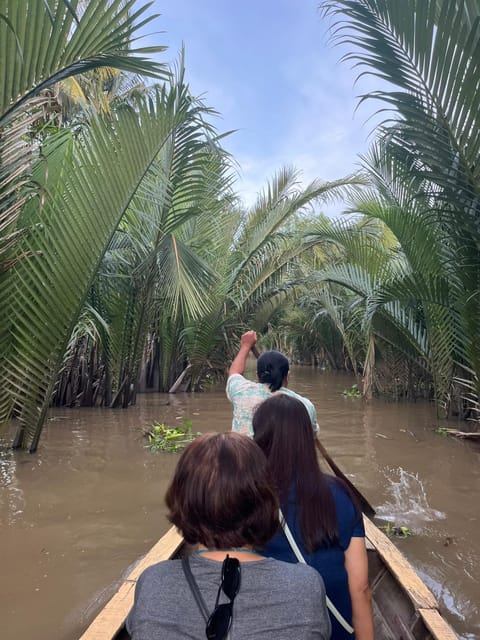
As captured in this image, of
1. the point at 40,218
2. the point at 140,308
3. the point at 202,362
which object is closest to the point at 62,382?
the point at 140,308

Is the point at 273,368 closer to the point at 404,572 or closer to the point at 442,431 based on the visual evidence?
the point at 404,572

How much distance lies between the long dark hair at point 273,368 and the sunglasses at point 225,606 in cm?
168

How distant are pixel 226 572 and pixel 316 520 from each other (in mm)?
573

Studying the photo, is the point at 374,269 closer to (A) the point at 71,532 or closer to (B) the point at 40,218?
(B) the point at 40,218

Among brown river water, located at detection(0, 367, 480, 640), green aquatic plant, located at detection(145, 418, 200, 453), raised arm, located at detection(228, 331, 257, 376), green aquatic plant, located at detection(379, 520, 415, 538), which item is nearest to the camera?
brown river water, located at detection(0, 367, 480, 640)

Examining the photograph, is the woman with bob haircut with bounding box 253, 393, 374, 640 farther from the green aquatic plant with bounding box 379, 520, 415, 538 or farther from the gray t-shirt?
the green aquatic plant with bounding box 379, 520, 415, 538

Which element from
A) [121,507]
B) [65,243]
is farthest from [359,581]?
[65,243]

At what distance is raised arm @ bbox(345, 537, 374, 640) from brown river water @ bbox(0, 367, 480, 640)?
113 centimetres

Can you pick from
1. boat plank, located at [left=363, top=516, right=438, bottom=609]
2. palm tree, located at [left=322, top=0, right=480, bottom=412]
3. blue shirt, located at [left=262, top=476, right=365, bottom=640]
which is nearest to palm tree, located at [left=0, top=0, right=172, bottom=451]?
palm tree, located at [left=322, top=0, right=480, bottom=412]

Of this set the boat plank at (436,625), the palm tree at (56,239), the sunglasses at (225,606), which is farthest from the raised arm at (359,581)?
the palm tree at (56,239)

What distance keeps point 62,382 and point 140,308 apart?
1834 mm

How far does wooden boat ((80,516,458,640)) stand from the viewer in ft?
5.68

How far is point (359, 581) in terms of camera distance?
157 cm

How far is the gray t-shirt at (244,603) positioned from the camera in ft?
3.27
